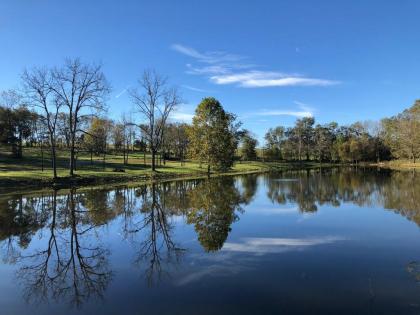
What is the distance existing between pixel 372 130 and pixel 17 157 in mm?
115520

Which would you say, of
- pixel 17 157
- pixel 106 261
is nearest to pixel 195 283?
pixel 106 261

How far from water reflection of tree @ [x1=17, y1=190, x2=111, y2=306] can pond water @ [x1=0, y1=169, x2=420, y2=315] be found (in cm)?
3

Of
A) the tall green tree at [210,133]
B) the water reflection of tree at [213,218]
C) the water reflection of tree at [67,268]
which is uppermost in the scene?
the tall green tree at [210,133]

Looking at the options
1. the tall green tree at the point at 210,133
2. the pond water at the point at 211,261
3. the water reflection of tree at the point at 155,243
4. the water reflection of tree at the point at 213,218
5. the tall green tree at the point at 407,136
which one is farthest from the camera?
the tall green tree at the point at 407,136

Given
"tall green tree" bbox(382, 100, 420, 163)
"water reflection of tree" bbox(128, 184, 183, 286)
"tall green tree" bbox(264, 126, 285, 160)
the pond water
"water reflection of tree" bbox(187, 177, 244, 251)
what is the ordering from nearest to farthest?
the pond water
"water reflection of tree" bbox(128, 184, 183, 286)
"water reflection of tree" bbox(187, 177, 244, 251)
"tall green tree" bbox(382, 100, 420, 163)
"tall green tree" bbox(264, 126, 285, 160)

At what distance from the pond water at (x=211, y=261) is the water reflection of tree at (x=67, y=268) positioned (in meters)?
0.03

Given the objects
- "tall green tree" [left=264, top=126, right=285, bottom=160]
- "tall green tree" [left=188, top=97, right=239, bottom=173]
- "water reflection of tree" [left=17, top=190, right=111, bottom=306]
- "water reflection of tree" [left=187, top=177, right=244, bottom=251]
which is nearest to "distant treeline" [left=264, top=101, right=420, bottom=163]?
"tall green tree" [left=264, top=126, right=285, bottom=160]

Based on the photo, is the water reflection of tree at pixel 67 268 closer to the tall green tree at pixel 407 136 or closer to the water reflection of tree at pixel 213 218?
the water reflection of tree at pixel 213 218

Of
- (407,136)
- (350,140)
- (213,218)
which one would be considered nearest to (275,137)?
(350,140)

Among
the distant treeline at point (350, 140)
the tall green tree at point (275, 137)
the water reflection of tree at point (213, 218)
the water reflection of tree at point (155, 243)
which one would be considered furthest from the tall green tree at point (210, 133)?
the tall green tree at point (275, 137)

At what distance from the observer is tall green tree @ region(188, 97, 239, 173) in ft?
191

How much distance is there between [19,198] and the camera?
2712 cm

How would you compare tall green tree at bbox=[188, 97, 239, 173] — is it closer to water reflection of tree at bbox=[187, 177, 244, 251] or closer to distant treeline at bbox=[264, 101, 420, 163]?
water reflection of tree at bbox=[187, 177, 244, 251]

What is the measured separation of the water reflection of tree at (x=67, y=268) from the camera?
328 inches
